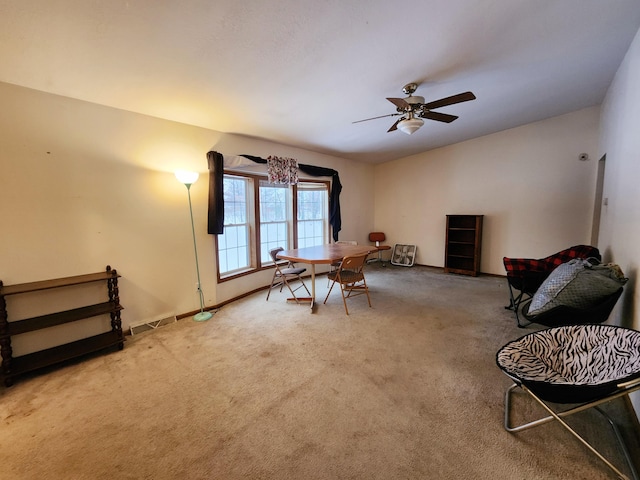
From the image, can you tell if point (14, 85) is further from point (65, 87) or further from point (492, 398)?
point (492, 398)

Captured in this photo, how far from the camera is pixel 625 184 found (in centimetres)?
236

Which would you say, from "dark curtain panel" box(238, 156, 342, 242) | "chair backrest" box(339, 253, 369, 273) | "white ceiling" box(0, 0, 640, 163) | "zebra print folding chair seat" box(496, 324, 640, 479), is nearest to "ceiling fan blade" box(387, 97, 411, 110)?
"white ceiling" box(0, 0, 640, 163)

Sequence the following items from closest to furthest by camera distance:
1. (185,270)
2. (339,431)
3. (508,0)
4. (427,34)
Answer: (339,431) → (508,0) → (427,34) → (185,270)

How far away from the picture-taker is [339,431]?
1.60 m

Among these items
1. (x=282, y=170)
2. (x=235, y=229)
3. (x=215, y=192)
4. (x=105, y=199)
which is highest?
(x=282, y=170)

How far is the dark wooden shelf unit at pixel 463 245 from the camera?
16.6 feet

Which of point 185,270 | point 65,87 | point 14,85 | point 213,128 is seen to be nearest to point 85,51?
point 65,87

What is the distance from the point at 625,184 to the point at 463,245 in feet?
9.91

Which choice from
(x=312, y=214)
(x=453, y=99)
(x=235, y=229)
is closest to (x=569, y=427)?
(x=453, y=99)

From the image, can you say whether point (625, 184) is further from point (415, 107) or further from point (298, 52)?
point (298, 52)

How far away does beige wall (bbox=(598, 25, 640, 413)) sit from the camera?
1992mm

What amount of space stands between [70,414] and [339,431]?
179 centimetres

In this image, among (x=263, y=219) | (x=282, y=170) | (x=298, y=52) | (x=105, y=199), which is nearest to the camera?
(x=298, y=52)

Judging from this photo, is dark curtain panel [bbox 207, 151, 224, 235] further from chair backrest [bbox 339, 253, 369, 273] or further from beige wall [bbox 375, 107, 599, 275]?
beige wall [bbox 375, 107, 599, 275]
